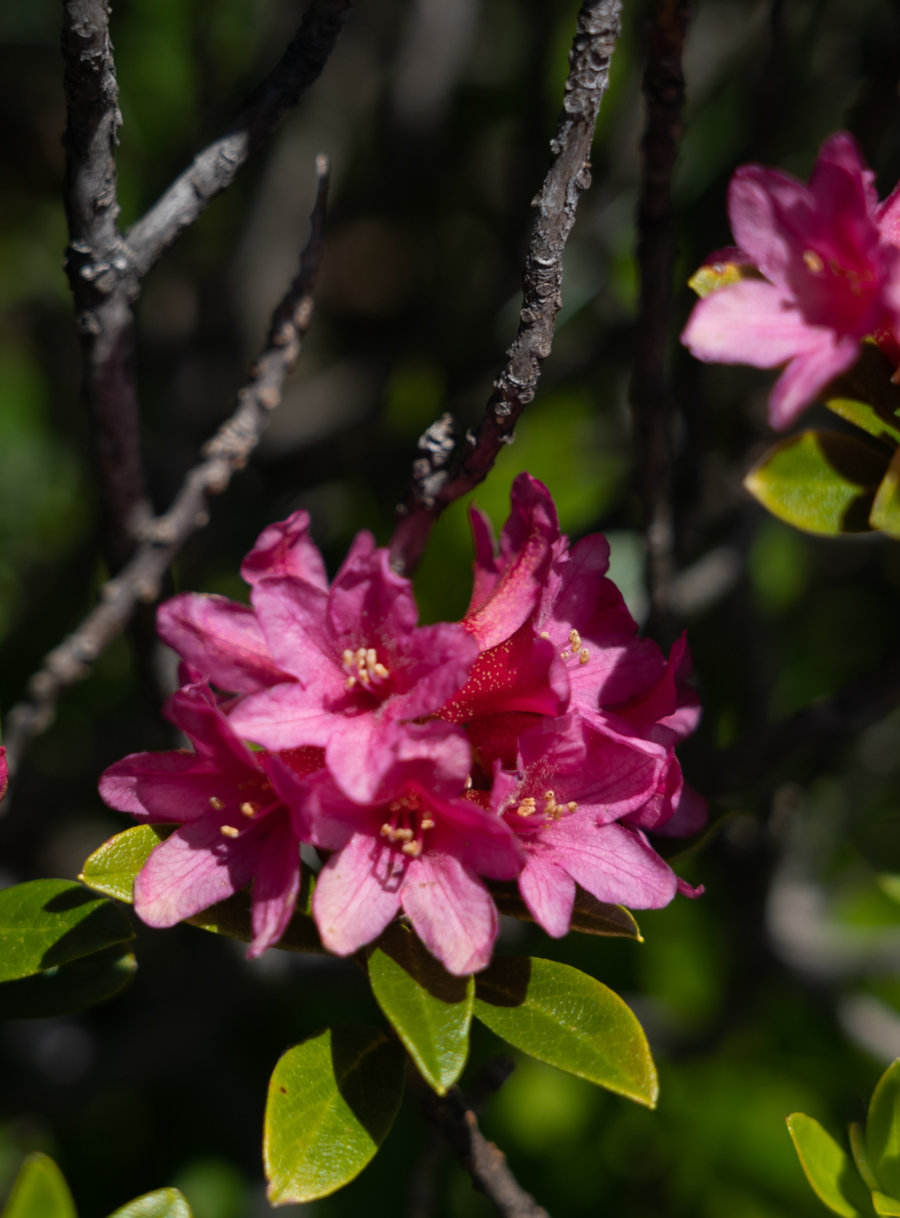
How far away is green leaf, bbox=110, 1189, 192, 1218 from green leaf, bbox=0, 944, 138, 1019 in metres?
0.28

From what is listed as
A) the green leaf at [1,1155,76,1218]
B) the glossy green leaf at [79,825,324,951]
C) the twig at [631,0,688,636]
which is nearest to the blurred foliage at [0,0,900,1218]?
the twig at [631,0,688,636]

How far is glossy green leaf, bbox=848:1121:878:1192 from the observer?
112 cm

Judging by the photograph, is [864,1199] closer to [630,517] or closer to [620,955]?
[630,517]

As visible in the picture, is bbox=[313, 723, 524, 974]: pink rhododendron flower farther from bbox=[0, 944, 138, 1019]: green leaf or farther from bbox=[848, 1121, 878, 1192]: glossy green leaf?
bbox=[848, 1121, 878, 1192]: glossy green leaf

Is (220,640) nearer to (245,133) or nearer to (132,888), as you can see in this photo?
(132,888)

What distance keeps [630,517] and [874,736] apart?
1.04 meters

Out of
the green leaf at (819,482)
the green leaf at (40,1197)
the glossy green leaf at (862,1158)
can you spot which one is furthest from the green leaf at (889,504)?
the green leaf at (40,1197)

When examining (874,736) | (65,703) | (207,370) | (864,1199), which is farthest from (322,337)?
(864,1199)

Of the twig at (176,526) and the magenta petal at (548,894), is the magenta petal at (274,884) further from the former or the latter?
the twig at (176,526)

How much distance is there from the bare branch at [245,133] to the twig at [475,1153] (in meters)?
1.07

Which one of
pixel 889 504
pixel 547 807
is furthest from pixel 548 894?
pixel 889 504

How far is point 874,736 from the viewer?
101 inches

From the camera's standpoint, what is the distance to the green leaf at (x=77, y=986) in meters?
1.21

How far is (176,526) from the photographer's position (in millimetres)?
1540
